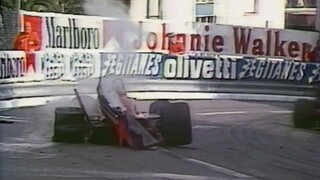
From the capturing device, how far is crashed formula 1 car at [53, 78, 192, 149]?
2148 mm

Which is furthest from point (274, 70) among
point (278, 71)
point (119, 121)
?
point (119, 121)

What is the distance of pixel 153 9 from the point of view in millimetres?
2102

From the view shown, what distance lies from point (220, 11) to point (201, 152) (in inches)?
18.3

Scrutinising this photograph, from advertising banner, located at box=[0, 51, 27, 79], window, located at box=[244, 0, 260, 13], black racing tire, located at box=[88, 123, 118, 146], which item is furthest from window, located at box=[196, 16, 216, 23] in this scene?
advertising banner, located at box=[0, 51, 27, 79]

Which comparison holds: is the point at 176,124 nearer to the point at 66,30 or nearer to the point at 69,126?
the point at 69,126

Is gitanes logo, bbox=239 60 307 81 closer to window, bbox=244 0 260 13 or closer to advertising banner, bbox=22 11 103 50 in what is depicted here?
window, bbox=244 0 260 13

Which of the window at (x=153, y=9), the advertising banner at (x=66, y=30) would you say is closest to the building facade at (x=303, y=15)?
the window at (x=153, y=9)

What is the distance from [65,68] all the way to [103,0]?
255 millimetres

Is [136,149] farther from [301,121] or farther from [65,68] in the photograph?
[301,121]

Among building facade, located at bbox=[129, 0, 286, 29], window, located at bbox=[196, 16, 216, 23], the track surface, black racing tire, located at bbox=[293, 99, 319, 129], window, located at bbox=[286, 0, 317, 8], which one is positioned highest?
window, located at bbox=[286, 0, 317, 8]

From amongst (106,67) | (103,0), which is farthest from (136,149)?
(103,0)

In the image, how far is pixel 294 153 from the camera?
213cm

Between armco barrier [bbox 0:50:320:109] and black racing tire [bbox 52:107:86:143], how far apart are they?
7 centimetres

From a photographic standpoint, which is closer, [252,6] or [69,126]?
[252,6]
